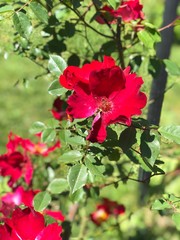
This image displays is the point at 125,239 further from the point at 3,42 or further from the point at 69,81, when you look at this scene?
the point at 69,81

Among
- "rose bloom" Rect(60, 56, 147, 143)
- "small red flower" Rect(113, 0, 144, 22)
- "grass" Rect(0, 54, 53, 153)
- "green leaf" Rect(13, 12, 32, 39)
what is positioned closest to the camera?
"rose bloom" Rect(60, 56, 147, 143)

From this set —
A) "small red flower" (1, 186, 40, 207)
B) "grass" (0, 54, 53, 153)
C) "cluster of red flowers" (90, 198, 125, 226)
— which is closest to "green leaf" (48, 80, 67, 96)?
"small red flower" (1, 186, 40, 207)

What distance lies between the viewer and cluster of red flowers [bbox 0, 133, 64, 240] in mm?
1005

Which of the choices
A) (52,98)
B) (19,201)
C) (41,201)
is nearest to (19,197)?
(19,201)

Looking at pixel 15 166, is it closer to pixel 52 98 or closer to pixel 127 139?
pixel 127 139

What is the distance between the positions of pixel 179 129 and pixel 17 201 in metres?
0.66

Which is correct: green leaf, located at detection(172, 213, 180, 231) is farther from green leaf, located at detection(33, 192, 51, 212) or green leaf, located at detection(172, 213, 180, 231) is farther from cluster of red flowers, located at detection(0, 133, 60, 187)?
cluster of red flowers, located at detection(0, 133, 60, 187)

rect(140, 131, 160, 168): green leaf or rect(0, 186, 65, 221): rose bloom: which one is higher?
rect(140, 131, 160, 168): green leaf

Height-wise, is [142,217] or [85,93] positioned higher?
[85,93]

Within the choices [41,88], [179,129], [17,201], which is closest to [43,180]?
[17,201]

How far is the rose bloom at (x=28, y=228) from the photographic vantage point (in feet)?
3.27

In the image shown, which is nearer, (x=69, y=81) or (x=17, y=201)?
(x=69, y=81)

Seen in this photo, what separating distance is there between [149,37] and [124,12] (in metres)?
0.09

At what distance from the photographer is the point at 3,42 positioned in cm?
149
